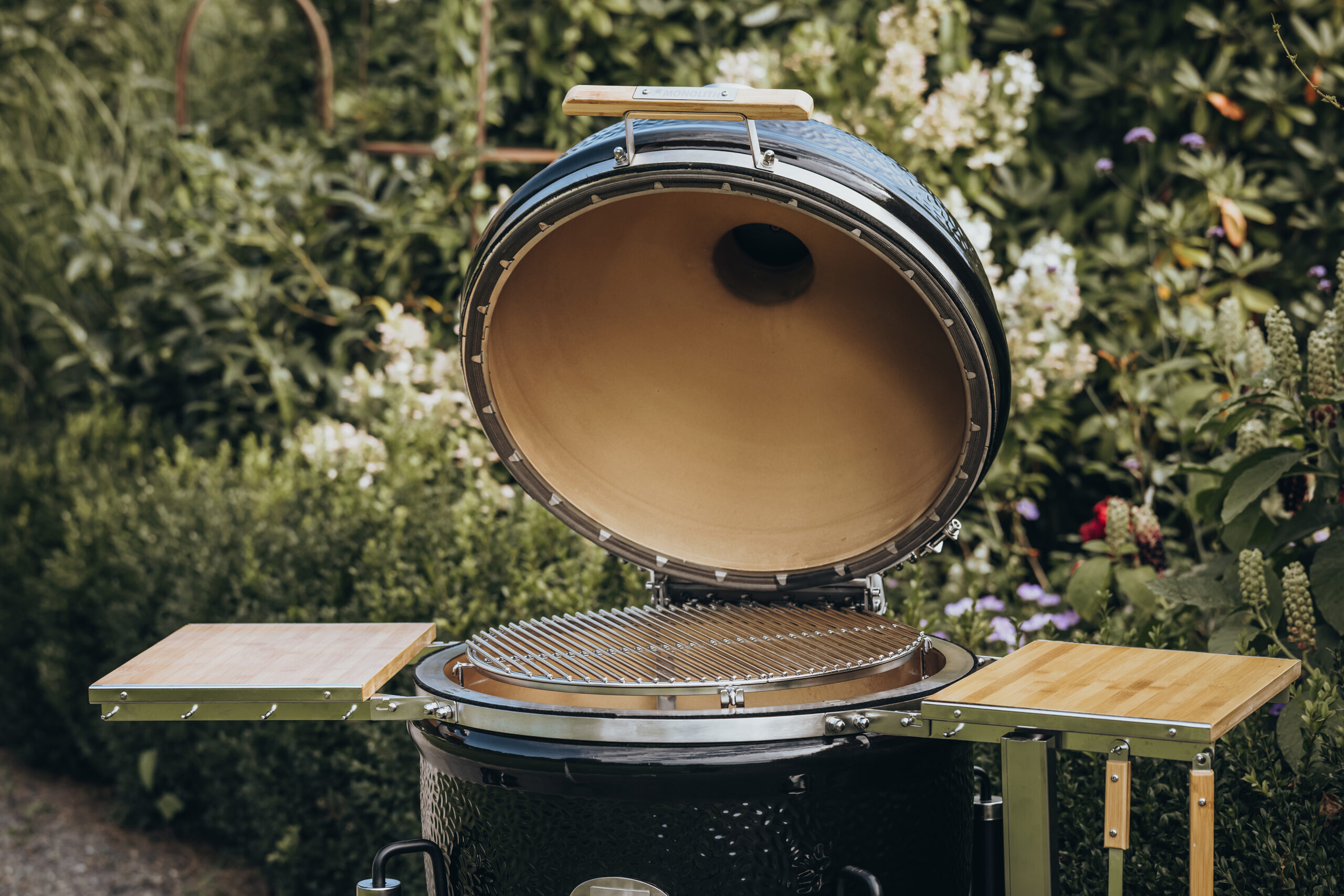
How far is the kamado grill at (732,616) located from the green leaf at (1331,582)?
494mm

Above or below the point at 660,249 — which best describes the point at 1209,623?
below

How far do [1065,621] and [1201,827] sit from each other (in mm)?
1321

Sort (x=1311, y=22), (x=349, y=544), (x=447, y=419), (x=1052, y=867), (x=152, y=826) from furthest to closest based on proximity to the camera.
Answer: (x=152, y=826)
(x=447, y=419)
(x=1311, y=22)
(x=349, y=544)
(x=1052, y=867)

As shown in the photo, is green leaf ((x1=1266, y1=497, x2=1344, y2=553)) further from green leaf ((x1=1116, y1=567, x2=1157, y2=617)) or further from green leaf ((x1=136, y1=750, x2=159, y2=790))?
green leaf ((x1=136, y1=750, x2=159, y2=790))

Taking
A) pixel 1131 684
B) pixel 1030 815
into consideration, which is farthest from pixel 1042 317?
pixel 1030 815

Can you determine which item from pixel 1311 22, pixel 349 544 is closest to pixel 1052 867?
pixel 349 544

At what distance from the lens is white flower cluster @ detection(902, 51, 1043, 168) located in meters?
3.29

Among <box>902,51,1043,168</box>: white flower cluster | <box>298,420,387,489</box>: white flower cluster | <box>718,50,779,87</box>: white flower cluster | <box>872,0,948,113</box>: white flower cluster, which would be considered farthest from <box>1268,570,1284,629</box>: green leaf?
<box>298,420,387,489</box>: white flower cluster

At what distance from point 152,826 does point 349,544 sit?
5.03ft

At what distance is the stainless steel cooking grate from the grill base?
0.13m

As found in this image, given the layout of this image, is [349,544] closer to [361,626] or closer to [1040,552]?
[361,626]

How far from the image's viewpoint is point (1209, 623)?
247 cm

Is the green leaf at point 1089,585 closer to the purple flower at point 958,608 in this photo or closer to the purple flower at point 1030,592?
the purple flower at point 1030,592

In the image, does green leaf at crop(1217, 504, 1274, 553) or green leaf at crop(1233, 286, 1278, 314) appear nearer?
green leaf at crop(1217, 504, 1274, 553)
